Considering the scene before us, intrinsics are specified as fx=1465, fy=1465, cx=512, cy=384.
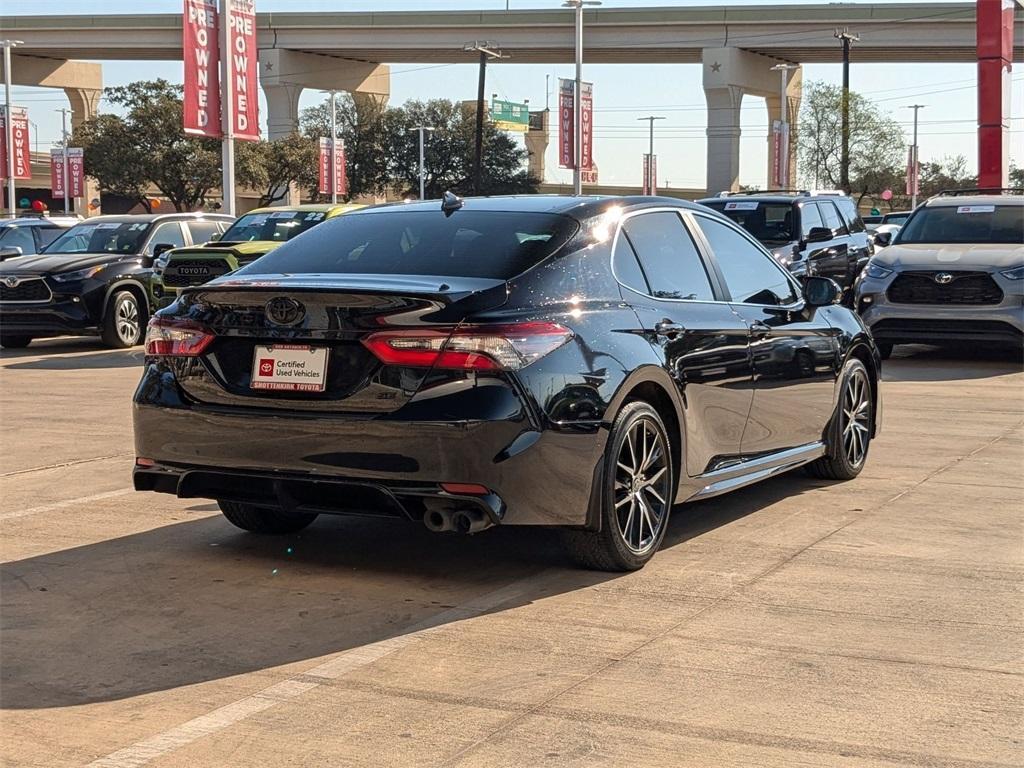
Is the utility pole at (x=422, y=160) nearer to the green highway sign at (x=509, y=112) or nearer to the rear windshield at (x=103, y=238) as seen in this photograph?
the green highway sign at (x=509, y=112)

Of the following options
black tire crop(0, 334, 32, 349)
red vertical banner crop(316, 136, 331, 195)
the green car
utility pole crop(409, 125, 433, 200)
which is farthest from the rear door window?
utility pole crop(409, 125, 433, 200)

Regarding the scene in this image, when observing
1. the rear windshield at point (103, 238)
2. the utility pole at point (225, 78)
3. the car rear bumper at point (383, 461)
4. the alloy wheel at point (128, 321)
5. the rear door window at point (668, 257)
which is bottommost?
the car rear bumper at point (383, 461)

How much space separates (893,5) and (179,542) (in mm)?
65034

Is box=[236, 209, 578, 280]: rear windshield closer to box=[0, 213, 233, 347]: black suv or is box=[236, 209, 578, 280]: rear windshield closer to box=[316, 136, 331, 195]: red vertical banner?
box=[0, 213, 233, 347]: black suv

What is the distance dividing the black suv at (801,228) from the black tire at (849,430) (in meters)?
9.30

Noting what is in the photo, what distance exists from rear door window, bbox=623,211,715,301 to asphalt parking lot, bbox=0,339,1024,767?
3.71ft

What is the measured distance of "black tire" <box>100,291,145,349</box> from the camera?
1756 centimetres

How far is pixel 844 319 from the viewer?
27.2 ft

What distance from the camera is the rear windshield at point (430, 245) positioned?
590cm

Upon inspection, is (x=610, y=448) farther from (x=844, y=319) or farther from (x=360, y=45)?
(x=360, y=45)

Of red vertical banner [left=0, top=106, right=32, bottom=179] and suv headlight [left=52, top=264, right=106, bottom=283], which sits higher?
red vertical banner [left=0, top=106, right=32, bottom=179]

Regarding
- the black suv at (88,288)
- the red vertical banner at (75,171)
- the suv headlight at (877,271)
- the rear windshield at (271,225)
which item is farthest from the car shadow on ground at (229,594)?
the red vertical banner at (75,171)

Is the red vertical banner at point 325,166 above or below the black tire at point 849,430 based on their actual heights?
above

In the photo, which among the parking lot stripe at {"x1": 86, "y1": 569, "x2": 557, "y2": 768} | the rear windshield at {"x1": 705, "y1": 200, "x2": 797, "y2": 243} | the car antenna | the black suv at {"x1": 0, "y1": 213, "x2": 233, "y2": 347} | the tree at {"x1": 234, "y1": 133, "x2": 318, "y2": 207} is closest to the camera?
the parking lot stripe at {"x1": 86, "y1": 569, "x2": 557, "y2": 768}
